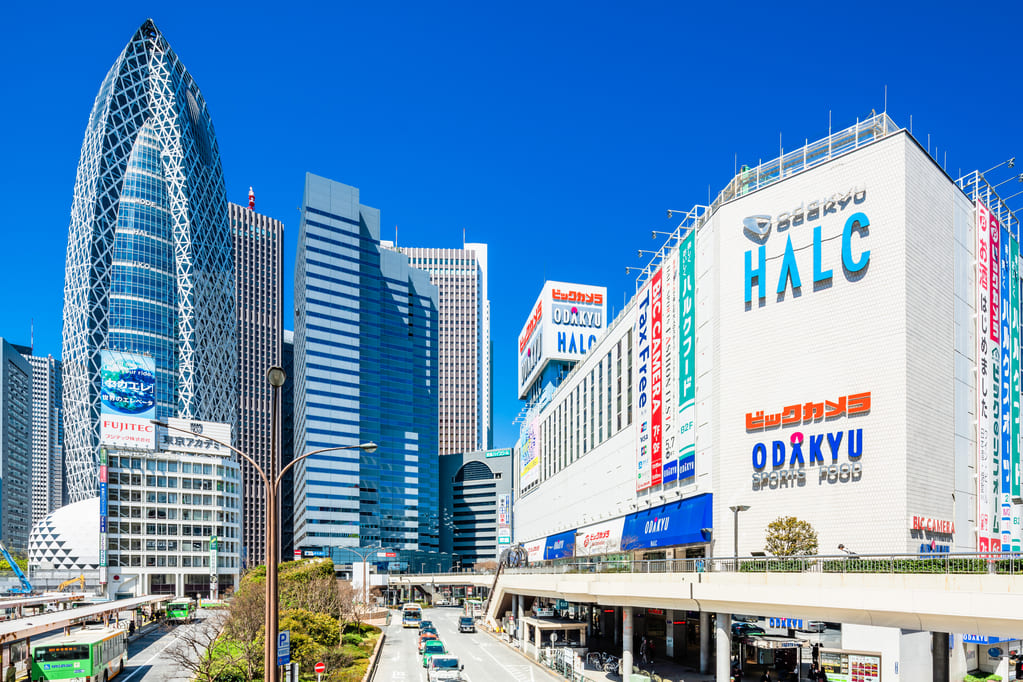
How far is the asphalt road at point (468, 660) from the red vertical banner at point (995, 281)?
37994 mm

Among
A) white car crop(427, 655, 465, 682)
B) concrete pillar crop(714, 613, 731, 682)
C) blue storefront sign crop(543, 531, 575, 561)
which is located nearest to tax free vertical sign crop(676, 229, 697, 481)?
white car crop(427, 655, 465, 682)

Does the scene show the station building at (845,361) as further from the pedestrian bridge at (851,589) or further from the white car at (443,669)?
the white car at (443,669)

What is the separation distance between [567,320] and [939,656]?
88.3m

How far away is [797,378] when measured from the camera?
57750mm

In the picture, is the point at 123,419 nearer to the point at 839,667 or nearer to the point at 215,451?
the point at 215,451

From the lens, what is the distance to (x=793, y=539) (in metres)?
52.8

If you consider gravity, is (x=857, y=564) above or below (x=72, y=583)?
above

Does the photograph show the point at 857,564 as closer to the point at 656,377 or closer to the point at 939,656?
the point at 939,656

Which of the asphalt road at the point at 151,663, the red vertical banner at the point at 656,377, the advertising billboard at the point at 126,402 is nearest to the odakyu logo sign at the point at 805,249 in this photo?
the red vertical banner at the point at 656,377

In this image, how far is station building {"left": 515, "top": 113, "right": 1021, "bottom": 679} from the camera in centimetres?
5334

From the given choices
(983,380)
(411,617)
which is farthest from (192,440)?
(983,380)

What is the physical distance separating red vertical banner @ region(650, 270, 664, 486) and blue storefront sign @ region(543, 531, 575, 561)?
95.9ft

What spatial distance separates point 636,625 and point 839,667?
1381 inches

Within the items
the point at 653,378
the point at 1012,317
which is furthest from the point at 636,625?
the point at 1012,317
